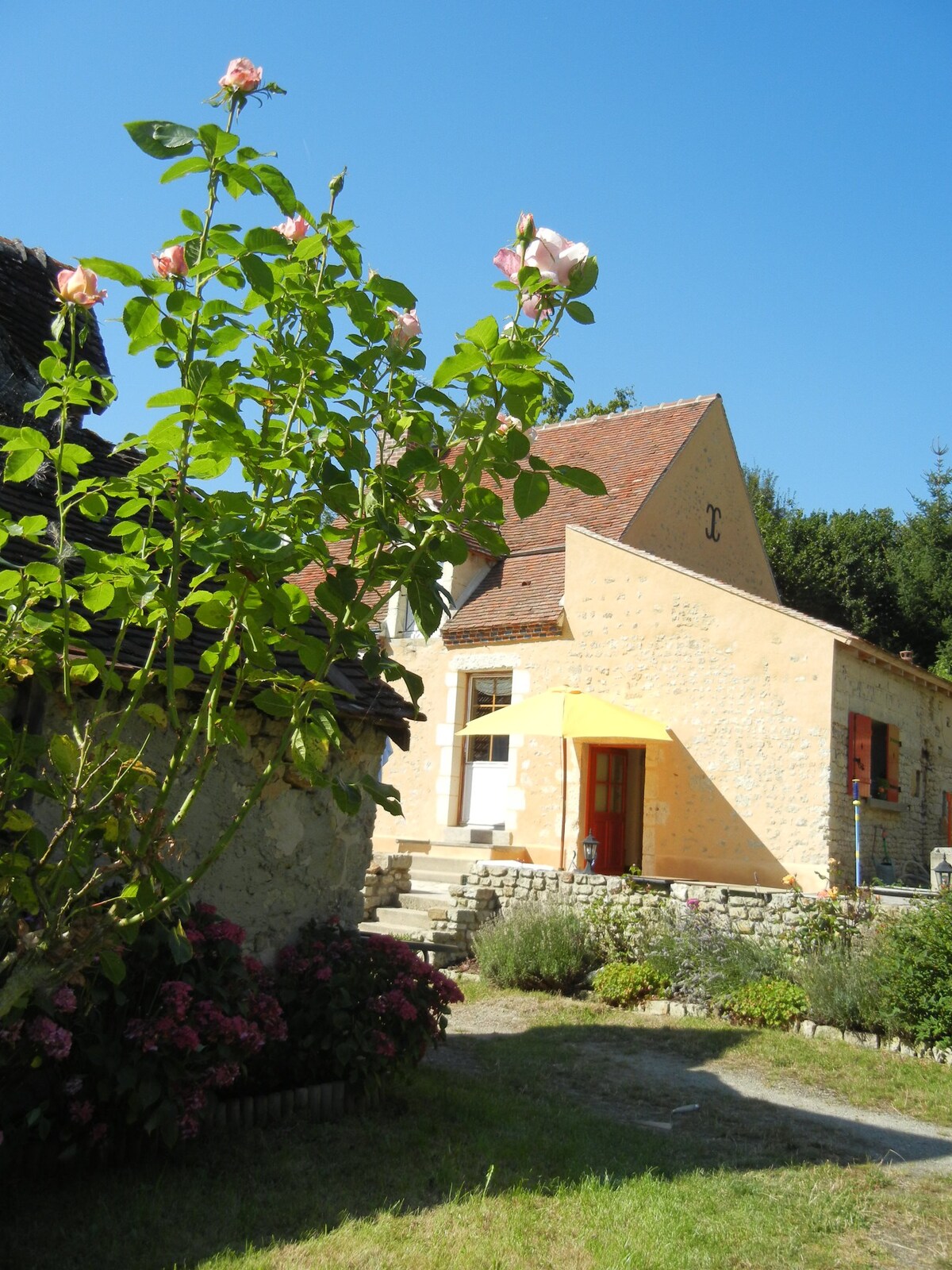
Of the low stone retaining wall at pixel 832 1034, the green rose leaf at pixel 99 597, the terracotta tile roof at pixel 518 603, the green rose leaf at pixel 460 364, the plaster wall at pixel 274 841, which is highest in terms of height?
the terracotta tile roof at pixel 518 603

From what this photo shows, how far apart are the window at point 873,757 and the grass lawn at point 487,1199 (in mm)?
6697

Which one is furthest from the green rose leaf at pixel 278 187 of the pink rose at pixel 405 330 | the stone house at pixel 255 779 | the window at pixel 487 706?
the window at pixel 487 706

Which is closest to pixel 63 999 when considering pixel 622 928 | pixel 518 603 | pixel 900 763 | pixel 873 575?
pixel 622 928

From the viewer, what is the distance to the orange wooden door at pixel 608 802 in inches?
583

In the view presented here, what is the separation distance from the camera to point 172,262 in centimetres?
252

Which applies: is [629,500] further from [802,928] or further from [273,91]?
[273,91]

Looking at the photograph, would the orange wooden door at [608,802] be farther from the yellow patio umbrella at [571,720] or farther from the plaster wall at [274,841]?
the plaster wall at [274,841]

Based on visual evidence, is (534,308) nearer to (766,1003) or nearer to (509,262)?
(509,262)

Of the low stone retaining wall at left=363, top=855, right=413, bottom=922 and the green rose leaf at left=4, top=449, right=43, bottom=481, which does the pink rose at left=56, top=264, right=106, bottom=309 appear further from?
the low stone retaining wall at left=363, top=855, right=413, bottom=922

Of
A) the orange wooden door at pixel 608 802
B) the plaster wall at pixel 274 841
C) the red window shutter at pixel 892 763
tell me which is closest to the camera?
the plaster wall at pixel 274 841

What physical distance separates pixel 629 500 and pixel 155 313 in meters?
14.3

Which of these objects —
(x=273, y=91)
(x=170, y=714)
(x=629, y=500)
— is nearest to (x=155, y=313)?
(x=273, y=91)

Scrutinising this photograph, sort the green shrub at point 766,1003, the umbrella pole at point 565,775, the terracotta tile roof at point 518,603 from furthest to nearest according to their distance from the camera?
the terracotta tile roof at point 518,603 → the umbrella pole at point 565,775 → the green shrub at point 766,1003

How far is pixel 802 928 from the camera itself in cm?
995
